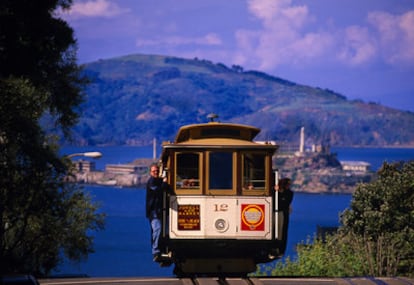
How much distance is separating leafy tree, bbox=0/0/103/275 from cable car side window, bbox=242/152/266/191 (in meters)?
6.46

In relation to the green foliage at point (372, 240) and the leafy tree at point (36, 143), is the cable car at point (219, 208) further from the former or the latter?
the green foliage at point (372, 240)

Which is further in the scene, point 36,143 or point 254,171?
point 36,143

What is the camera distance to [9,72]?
85.9 feet

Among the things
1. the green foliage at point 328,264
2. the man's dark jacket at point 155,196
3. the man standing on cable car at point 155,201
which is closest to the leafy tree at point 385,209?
the green foliage at point 328,264

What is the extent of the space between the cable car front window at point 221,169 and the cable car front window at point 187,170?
0.29 metres

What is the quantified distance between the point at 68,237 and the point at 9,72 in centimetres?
545

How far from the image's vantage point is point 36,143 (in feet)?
73.9

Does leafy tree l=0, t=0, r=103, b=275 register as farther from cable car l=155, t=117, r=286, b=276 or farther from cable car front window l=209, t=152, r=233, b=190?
cable car front window l=209, t=152, r=233, b=190

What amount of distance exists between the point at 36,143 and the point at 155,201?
265 inches

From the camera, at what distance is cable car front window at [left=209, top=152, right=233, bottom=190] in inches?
680

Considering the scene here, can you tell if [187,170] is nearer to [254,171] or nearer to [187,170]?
[187,170]

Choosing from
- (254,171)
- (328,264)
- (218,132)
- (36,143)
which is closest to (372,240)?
(328,264)

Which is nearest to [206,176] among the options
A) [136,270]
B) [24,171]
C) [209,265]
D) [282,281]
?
Result: [209,265]

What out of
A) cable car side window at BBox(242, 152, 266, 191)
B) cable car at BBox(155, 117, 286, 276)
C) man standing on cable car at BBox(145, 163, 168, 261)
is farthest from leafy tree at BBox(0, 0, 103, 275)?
cable car side window at BBox(242, 152, 266, 191)
